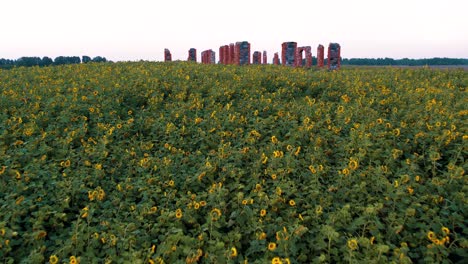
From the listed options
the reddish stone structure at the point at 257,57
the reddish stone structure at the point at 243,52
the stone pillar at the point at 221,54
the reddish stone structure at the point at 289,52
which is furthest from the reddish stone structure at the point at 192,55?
the reddish stone structure at the point at 289,52

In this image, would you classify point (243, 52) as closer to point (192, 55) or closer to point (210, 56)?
point (192, 55)

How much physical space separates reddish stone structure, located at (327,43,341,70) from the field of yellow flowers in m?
12.0

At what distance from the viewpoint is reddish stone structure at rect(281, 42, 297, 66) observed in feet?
73.0

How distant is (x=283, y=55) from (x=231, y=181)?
18.4 m

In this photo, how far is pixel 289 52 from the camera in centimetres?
2242

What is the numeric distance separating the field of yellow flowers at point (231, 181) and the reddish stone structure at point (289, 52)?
555 inches

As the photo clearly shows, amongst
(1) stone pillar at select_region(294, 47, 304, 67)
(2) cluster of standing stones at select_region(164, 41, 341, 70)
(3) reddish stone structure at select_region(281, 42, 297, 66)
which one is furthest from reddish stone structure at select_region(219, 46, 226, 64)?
(1) stone pillar at select_region(294, 47, 304, 67)

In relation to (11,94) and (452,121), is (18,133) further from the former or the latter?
(452,121)

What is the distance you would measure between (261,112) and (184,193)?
3.40 metres

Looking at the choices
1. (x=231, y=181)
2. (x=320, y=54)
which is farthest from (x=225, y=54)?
(x=231, y=181)

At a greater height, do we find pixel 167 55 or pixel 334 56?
pixel 167 55

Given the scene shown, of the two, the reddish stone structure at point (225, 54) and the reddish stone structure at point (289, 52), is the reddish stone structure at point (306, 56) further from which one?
the reddish stone structure at point (225, 54)

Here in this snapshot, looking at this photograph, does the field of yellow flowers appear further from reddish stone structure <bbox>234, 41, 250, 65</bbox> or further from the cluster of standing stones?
reddish stone structure <bbox>234, 41, 250, 65</bbox>

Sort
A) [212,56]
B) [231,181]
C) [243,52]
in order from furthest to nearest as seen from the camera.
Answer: [212,56] < [243,52] < [231,181]
